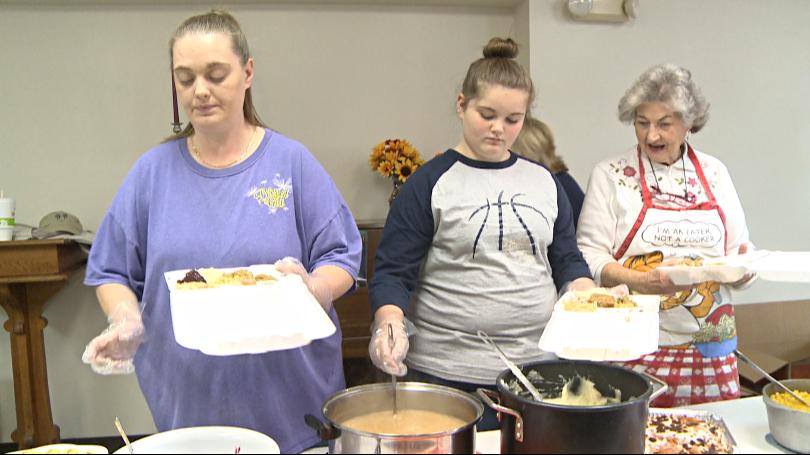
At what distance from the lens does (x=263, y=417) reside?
1.42 m

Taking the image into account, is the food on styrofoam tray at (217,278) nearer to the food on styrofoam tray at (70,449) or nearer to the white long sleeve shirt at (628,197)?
the food on styrofoam tray at (70,449)

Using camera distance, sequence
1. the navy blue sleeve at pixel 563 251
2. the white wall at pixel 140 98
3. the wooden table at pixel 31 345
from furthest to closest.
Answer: the white wall at pixel 140 98
the wooden table at pixel 31 345
the navy blue sleeve at pixel 563 251

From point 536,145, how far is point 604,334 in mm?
1090

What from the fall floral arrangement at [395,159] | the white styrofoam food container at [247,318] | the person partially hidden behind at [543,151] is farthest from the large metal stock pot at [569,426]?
the fall floral arrangement at [395,159]

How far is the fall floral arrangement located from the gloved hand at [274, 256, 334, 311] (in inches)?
87.9

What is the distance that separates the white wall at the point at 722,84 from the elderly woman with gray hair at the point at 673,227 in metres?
1.68

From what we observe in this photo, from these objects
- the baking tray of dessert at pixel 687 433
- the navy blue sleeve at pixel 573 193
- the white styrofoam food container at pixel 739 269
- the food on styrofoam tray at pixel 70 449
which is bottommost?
the baking tray of dessert at pixel 687 433

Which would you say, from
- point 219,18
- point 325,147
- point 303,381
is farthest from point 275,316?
point 325,147

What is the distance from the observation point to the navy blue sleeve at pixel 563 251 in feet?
5.68

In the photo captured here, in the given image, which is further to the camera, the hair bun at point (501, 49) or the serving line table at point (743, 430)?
the hair bun at point (501, 49)

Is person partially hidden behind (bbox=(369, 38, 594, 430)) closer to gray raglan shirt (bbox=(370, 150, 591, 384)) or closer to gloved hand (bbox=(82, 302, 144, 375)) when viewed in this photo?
gray raglan shirt (bbox=(370, 150, 591, 384))

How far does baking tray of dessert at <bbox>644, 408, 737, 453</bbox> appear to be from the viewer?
1283 millimetres

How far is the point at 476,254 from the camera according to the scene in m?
1.64

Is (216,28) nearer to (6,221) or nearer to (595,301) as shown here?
(595,301)
